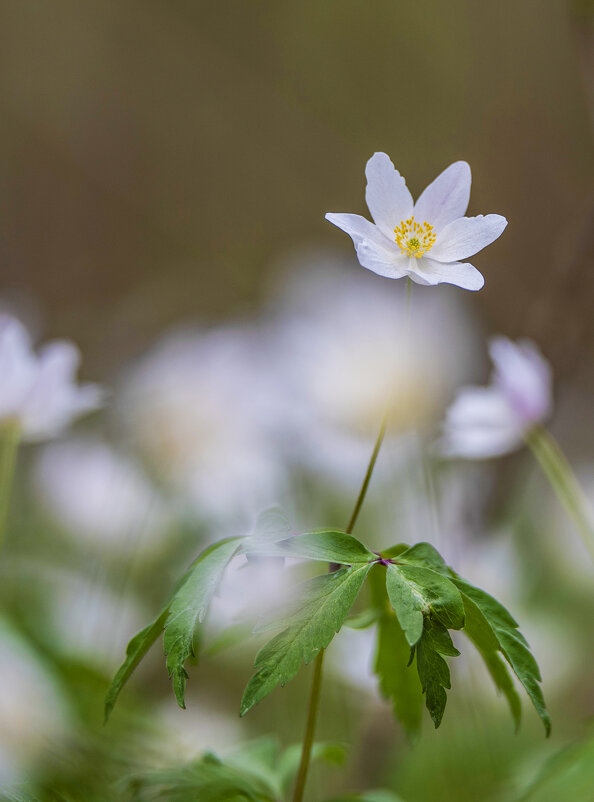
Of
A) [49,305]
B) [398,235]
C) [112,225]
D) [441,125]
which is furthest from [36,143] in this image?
[398,235]

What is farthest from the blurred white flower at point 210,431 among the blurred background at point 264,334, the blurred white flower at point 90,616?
the blurred white flower at point 90,616

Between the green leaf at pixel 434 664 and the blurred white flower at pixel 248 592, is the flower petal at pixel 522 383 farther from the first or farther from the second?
the green leaf at pixel 434 664

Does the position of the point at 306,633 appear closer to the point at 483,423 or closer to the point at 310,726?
the point at 310,726

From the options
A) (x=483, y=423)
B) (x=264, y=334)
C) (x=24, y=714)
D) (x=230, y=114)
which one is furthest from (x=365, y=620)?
(x=230, y=114)

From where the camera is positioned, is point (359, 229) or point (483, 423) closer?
point (359, 229)

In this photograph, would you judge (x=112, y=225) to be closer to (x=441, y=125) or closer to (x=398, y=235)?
(x=441, y=125)
